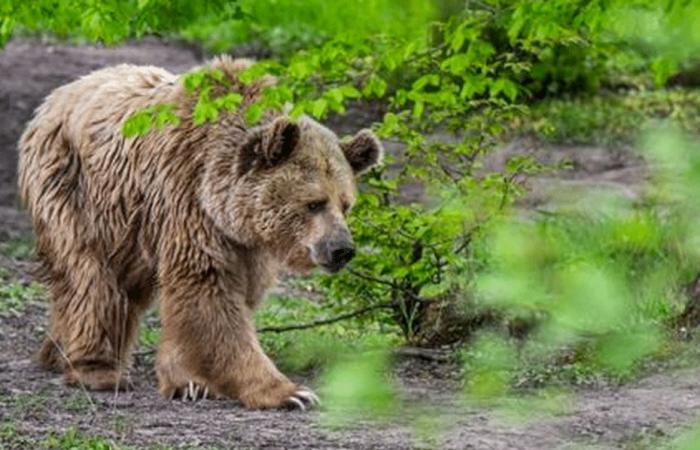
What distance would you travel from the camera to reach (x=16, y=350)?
8094mm

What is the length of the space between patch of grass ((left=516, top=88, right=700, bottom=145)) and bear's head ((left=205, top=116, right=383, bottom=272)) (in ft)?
24.9

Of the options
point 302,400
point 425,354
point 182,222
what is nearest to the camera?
point 302,400

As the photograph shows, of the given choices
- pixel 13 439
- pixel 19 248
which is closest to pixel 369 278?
pixel 13 439

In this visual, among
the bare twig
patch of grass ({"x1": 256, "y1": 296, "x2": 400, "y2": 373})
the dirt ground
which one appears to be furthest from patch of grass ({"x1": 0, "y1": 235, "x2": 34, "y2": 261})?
the bare twig

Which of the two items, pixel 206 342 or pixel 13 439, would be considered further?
pixel 206 342

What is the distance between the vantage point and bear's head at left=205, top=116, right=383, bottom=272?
643 cm

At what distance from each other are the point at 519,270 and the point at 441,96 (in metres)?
4.35

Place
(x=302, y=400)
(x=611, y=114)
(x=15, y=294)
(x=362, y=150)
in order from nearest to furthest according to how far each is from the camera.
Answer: (x=302, y=400)
(x=362, y=150)
(x=15, y=294)
(x=611, y=114)

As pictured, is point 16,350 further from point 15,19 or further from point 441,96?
point 441,96

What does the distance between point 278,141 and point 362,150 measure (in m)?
0.48

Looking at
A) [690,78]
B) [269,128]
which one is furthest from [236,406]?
[690,78]

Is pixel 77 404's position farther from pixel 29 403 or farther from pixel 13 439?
pixel 13 439

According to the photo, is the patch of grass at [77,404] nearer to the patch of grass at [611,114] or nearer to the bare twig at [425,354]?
the bare twig at [425,354]

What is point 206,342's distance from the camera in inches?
256
